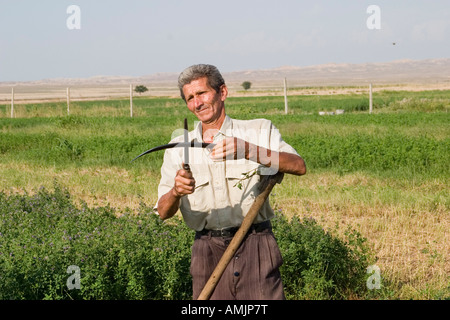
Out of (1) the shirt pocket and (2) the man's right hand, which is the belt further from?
(2) the man's right hand

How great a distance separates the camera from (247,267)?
336 cm

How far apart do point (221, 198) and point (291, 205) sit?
20.0 feet

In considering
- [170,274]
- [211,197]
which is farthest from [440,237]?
[211,197]

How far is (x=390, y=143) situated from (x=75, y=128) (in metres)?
9.96

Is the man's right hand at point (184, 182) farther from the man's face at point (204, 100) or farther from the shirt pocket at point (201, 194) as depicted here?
the man's face at point (204, 100)

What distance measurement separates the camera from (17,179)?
11.9m

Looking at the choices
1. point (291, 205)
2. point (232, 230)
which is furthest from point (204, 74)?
point (291, 205)

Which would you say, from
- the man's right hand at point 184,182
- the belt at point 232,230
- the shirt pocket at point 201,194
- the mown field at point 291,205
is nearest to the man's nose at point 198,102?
the shirt pocket at point 201,194

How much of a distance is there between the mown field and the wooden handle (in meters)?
2.18

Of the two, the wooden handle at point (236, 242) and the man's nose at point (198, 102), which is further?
the man's nose at point (198, 102)

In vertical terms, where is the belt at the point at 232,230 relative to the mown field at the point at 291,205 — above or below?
above

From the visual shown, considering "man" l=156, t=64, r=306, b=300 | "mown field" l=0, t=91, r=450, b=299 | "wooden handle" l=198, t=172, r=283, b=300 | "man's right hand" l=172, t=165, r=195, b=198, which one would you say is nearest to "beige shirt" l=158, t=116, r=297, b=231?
"man" l=156, t=64, r=306, b=300

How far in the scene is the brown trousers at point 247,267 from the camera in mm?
3355
